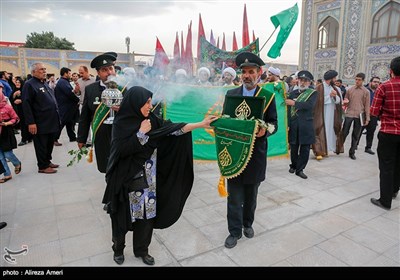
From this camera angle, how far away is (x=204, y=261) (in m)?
2.68

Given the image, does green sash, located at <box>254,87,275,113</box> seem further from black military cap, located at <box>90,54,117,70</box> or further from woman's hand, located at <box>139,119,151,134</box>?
black military cap, located at <box>90,54,117,70</box>

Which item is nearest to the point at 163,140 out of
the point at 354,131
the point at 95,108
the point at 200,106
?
the point at 95,108

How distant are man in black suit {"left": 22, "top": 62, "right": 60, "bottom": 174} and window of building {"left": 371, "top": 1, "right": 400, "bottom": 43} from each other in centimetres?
1620

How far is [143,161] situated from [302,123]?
12.7 feet

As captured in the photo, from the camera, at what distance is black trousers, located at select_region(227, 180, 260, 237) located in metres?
2.86

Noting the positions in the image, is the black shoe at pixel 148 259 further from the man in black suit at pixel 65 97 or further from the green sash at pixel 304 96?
the man in black suit at pixel 65 97

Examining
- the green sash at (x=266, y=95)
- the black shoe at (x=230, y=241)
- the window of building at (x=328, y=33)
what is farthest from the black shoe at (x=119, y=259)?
the window of building at (x=328, y=33)

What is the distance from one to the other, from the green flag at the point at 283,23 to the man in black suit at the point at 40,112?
4.24 metres

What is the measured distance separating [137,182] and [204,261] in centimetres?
102

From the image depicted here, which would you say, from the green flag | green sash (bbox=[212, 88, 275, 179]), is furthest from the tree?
green sash (bbox=[212, 88, 275, 179])

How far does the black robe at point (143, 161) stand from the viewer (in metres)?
2.25

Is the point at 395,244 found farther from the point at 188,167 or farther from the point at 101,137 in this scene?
the point at 101,137

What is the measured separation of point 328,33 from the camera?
17.5 meters
